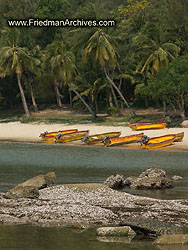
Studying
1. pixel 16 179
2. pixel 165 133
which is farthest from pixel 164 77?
pixel 16 179

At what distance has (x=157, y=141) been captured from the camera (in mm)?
40969

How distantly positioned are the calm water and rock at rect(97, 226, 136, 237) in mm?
287

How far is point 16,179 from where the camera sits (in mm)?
26000

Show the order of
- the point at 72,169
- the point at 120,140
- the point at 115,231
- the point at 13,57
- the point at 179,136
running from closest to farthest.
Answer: the point at 115,231 < the point at 72,169 < the point at 179,136 < the point at 120,140 < the point at 13,57

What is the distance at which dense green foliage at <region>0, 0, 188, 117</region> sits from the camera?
178ft

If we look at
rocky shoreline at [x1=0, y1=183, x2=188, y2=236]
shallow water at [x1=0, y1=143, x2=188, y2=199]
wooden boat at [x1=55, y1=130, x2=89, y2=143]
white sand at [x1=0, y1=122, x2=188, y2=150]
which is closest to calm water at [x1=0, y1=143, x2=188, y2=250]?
shallow water at [x1=0, y1=143, x2=188, y2=199]

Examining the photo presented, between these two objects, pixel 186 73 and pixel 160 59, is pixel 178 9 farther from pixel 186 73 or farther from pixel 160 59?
pixel 186 73

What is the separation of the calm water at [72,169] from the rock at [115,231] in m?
0.29

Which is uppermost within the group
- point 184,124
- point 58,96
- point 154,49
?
point 154,49

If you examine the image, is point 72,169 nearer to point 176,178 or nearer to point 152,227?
point 176,178

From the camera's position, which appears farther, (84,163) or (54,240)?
(84,163)

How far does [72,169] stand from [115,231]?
15.5m

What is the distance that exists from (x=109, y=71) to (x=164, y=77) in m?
14.7

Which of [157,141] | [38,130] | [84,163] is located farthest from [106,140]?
[38,130]
